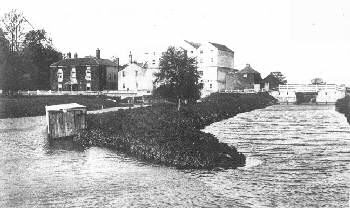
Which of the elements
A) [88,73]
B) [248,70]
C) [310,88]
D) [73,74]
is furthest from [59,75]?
[310,88]

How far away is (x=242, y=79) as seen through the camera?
105188 mm

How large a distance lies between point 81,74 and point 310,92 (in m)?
44.2

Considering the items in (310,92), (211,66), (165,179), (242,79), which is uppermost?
(211,66)

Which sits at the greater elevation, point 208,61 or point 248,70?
point 208,61

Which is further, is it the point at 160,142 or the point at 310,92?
the point at 310,92

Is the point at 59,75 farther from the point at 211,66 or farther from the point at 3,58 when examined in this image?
the point at 3,58

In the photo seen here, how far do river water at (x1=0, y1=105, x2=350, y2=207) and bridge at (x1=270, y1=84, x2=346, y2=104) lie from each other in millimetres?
64724

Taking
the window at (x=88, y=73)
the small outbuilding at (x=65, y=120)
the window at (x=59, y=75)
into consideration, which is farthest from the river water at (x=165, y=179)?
the window at (x=59, y=75)

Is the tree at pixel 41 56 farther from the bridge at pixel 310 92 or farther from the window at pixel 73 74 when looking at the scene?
the bridge at pixel 310 92

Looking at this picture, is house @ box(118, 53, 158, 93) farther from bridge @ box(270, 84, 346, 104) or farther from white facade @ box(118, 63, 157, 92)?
bridge @ box(270, 84, 346, 104)

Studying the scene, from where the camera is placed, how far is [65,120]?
32438mm

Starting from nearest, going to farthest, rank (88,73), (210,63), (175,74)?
(175,74) → (88,73) → (210,63)

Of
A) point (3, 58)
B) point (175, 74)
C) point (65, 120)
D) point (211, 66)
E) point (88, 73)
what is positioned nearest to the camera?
point (65, 120)

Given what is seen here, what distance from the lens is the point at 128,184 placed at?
18.6 m
